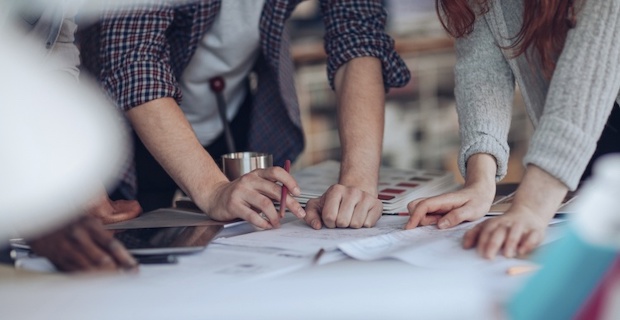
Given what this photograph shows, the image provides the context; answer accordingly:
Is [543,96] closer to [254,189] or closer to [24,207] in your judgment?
[254,189]

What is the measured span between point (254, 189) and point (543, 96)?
0.49 m

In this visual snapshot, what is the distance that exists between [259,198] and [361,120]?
0.33m

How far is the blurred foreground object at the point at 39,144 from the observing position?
1.00 metres

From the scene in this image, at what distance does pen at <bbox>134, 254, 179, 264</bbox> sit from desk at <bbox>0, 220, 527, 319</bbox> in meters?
0.01

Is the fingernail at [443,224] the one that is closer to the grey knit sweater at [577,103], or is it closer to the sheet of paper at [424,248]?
the sheet of paper at [424,248]

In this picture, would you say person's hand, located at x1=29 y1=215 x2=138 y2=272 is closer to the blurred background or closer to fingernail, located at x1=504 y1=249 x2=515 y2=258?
fingernail, located at x1=504 y1=249 x2=515 y2=258

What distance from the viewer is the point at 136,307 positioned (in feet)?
2.58

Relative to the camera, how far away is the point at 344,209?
1197mm

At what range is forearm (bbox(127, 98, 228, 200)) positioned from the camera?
4.30ft

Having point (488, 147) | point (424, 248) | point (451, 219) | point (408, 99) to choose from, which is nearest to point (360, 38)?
point (488, 147)

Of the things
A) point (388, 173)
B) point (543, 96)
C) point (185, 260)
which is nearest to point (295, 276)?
point (185, 260)

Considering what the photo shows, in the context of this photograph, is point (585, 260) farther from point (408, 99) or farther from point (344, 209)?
point (408, 99)

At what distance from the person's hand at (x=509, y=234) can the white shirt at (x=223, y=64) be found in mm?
730

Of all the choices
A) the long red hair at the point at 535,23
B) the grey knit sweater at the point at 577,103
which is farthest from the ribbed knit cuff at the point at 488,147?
the long red hair at the point at 535,23
